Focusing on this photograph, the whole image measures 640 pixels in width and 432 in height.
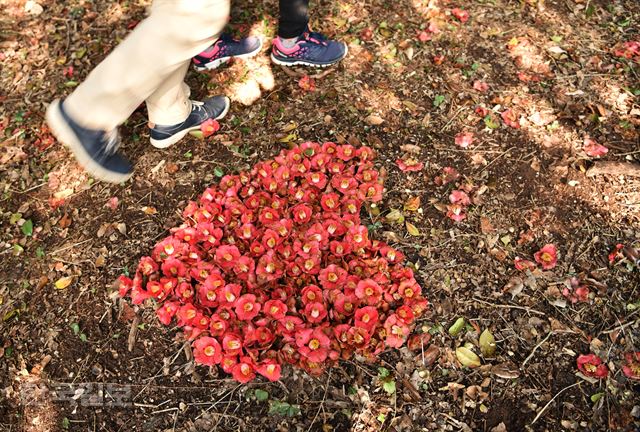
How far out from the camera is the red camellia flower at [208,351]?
214 cm

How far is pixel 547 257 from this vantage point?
8.00 feet

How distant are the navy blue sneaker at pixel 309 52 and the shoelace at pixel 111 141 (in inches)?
54.0

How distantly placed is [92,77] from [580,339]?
2.51 metres

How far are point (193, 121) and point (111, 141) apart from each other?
0.78m

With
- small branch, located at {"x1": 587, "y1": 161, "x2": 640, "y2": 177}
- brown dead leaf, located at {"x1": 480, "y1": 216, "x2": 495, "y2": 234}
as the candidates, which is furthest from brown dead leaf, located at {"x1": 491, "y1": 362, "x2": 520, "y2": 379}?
small branch, located at {"x1": 587, "y1": 161, "x2": 640, "y2": 177}

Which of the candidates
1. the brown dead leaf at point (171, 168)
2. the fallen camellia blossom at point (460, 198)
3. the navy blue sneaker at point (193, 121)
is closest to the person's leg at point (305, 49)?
the navy blue sneaker at point (193, 121)

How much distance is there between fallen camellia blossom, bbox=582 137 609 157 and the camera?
2.81 meters

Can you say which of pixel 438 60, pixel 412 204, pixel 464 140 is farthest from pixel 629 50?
pixel 412 204

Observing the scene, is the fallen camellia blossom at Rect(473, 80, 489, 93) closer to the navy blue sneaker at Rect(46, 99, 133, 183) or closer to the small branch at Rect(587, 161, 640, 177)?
the small branch at Rect(587, 161, 640, 177)

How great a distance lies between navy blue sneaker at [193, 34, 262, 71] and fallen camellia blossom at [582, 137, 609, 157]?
86.9 inches

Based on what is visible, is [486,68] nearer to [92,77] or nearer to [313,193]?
[313,193]

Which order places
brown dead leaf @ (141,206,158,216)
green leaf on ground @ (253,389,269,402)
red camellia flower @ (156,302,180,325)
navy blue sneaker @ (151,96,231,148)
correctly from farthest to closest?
navy blue sneaker @ (151,96,231,148)
brown dead leaf @ (141,206,158,216)
red camellia flower @ (156,302,180,325)
green leaf on ground @ (253,389,269,402)

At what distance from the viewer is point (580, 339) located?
89.0 inches

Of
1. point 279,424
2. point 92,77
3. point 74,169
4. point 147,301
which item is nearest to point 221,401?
point 279,424
